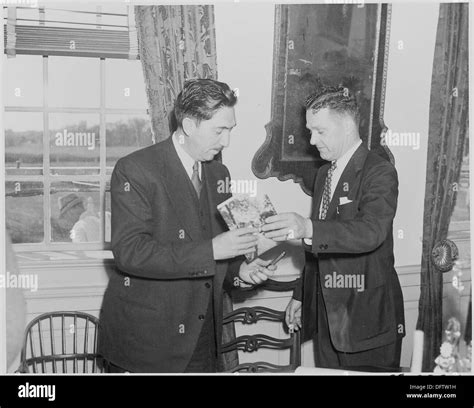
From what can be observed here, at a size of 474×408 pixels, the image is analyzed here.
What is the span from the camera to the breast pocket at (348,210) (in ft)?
10.4

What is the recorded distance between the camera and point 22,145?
3.26 meters

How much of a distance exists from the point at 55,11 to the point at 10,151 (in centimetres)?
72

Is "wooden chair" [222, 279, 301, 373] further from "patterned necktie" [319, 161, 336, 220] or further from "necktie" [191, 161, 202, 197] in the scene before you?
"necktie" [191, 161, 202, 197]

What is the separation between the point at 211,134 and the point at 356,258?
0.92m

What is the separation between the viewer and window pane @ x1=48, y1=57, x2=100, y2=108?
3.23m

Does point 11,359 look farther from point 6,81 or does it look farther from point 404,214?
point 404,214

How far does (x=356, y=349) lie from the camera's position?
127 inches

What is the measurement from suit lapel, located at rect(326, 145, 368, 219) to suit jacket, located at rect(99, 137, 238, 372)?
0.54m

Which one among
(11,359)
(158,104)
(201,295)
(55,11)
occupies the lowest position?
(11,359)

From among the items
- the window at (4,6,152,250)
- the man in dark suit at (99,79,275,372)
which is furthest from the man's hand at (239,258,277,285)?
the window at (4,6,152,250)

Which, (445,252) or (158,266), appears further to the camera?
(445,252)

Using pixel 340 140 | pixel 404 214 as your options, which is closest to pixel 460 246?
pixel 404 214
